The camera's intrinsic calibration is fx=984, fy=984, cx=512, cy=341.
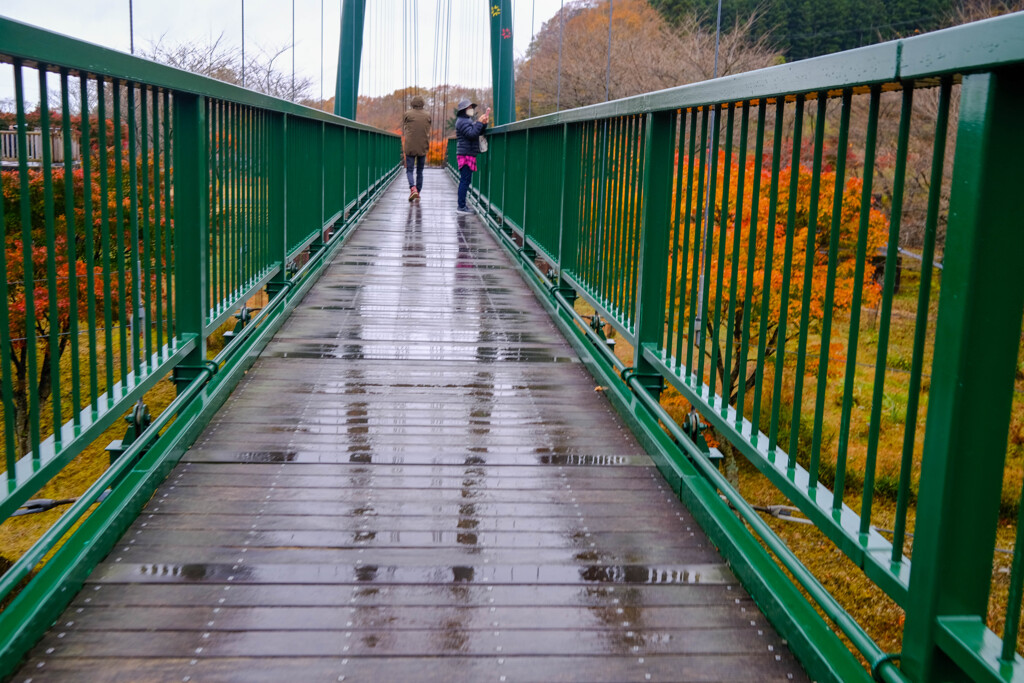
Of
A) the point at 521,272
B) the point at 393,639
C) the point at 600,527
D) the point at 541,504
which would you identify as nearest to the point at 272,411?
the point at 541,504

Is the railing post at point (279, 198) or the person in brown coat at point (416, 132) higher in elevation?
the person in brown coat at point (416, 132)

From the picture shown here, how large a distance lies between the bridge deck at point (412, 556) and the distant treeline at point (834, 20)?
58.1 ft

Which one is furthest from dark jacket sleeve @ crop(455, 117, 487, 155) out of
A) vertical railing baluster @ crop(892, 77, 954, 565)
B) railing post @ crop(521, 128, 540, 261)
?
vertical railing baluster @ crop(892, 77, 954, 565)

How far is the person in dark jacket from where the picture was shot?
475 inches

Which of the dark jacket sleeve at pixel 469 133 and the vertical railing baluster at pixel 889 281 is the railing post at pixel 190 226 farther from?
the dark jacket sleeve at pixel 469 133

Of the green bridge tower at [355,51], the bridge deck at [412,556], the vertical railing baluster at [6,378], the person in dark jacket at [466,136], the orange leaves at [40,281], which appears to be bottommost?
the orange leaves at [40,281]

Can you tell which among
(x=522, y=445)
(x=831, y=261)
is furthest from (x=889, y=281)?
(x=522, y=445)

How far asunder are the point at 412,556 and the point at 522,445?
3.11 ft

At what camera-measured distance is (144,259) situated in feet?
9.93

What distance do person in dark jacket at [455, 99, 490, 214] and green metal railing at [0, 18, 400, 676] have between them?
519 cm

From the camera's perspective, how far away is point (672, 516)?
265 centimetres

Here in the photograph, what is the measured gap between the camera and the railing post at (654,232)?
3.58 meters

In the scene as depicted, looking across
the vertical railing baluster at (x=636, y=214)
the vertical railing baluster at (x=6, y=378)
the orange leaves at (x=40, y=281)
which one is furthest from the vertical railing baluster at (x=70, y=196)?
the orange leaves at (x=40, y=281)

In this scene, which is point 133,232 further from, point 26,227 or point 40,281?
point 40,281
